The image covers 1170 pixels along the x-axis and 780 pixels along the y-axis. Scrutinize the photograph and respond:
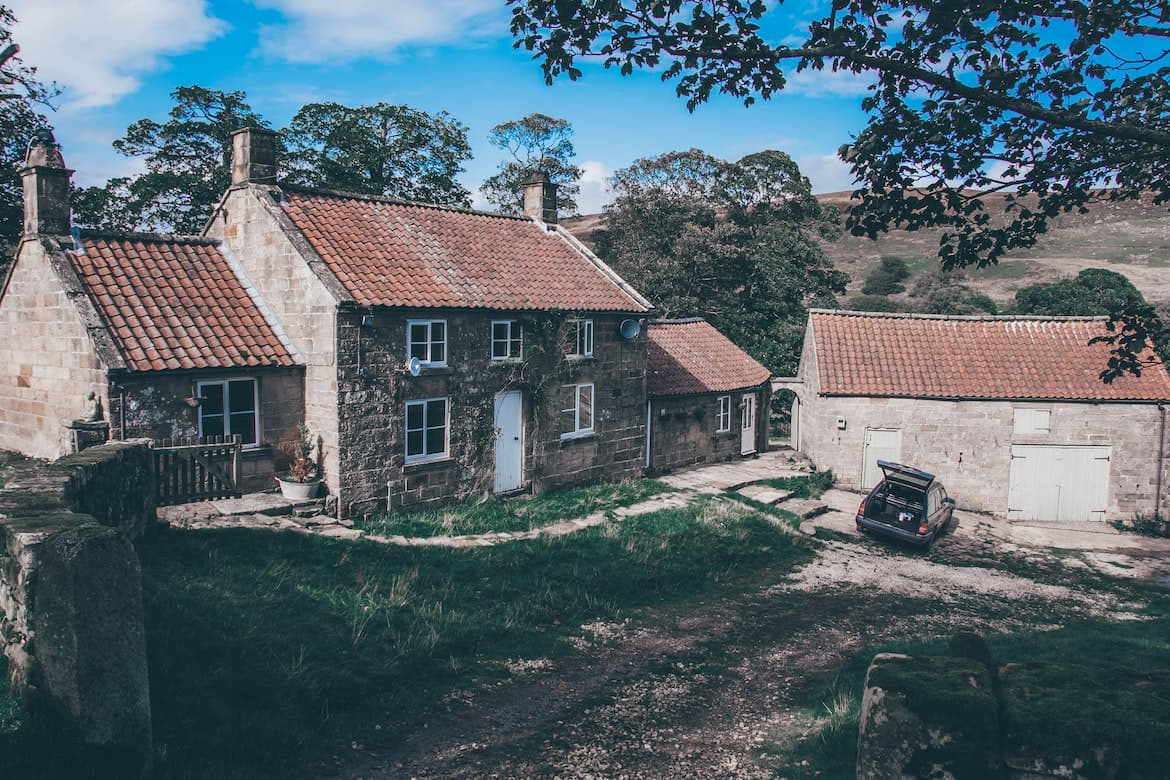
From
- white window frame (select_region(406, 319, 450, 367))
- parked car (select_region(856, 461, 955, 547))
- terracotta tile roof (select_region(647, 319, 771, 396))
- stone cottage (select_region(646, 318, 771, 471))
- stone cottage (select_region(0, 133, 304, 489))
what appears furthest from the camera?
terracotta tile roof (select_region(647, 319, 771, 396))

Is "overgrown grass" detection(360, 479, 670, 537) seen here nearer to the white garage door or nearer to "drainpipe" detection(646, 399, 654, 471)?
"drainpipe" detection(646, 399, 654, 471)

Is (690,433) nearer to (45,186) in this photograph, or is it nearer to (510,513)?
(510,513)

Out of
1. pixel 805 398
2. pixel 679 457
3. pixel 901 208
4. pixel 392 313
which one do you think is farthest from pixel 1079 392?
pixel 392 313

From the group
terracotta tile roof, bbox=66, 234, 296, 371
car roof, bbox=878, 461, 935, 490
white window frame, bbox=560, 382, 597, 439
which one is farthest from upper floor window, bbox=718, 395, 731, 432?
terracotta tile roof, bbox=66, 234, 296, 371

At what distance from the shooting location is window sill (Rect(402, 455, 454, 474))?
1738 centimetres

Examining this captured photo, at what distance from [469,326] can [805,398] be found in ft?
49.5

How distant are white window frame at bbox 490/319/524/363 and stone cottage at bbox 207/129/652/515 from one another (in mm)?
37

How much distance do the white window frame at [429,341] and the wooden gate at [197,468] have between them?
4214mm

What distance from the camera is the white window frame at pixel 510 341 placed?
62.9 ft

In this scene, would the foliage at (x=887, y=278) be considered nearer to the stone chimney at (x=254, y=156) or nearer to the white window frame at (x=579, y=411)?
the white window frame at (x=579, y=411)

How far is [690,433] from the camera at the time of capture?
85.3ft

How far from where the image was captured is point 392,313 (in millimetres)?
16938

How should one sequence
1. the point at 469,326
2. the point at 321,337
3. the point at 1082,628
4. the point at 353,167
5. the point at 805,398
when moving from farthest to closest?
the point at 353,167, the point at 805,398, the point at 469,326, the point at 321,337, the point at 1082,628

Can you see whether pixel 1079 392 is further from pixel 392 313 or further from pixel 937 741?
pixel 937 741
